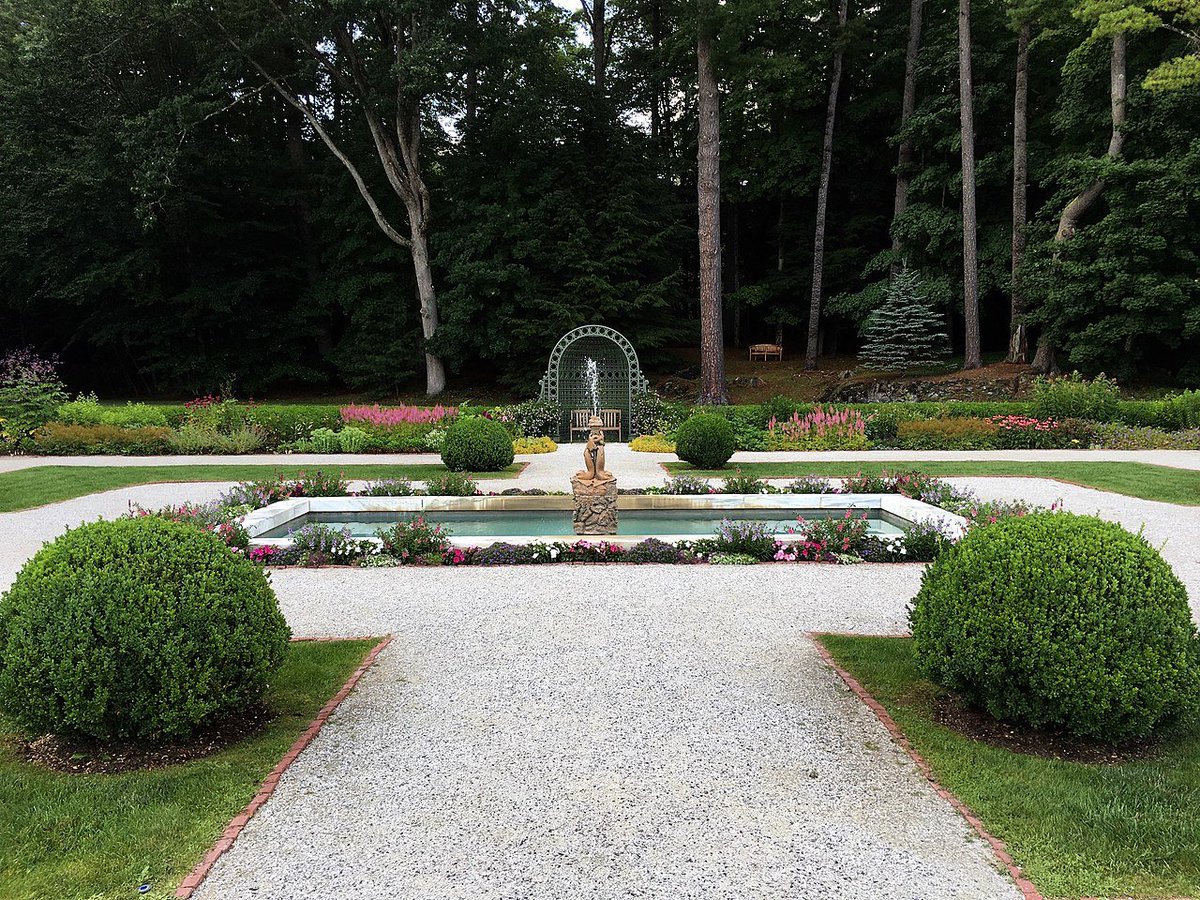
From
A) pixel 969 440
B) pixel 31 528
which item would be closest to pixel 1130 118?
pixel 969 440

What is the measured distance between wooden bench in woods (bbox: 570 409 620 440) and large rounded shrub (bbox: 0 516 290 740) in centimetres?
1503

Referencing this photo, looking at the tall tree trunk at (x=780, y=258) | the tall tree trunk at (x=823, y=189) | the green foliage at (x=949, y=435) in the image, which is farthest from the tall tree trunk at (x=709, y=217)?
the tall tree trunk at (x=780, y=258)

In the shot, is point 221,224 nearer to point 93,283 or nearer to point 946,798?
point 93,283

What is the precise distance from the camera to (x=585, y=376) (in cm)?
1945

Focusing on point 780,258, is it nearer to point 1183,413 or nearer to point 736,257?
point 736,257

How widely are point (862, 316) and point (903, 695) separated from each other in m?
24.7

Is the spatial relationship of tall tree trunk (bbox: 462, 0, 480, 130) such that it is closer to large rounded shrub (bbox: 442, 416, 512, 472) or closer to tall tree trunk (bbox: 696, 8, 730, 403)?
tall tree trunk (bbox: 696, 8, 730, 403)

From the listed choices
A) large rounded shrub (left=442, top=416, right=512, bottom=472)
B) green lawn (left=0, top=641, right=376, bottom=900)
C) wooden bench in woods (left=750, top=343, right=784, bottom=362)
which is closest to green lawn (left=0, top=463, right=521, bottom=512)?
large rounded shrub (left=442, top=416, right=512, bottom=472)

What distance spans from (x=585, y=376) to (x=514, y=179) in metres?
9.79

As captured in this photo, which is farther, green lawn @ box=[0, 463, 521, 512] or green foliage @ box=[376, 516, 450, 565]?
green lawn @ box=[0, 463, 521, 512]

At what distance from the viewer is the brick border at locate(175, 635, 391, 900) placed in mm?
2600

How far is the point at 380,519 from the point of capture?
31.0ft

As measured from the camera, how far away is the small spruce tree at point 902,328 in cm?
2291

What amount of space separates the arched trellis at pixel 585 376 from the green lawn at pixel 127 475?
5.80 m
